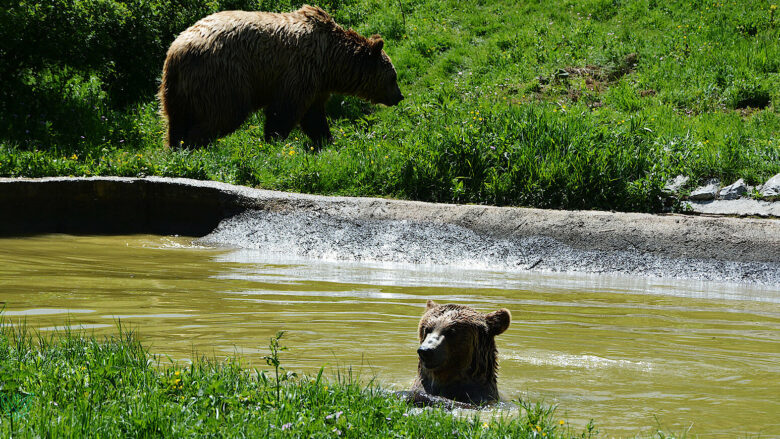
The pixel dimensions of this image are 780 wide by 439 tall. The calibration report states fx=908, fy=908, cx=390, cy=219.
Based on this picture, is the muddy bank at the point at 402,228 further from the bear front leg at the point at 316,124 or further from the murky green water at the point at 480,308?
the bear front leg at the point at 316,124

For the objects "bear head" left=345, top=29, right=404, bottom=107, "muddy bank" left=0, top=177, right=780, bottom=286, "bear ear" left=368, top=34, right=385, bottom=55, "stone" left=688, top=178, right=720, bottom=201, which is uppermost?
"bear ear" left=368, top=34, right=385, bottom=55

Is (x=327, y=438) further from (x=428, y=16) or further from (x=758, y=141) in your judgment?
(x=428, y=16)

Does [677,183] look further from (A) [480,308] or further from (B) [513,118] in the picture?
(A) [480,308]

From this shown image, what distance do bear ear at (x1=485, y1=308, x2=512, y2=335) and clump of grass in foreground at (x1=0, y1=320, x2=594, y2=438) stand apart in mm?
903

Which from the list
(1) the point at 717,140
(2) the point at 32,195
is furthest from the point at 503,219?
(2) the point at 32,195

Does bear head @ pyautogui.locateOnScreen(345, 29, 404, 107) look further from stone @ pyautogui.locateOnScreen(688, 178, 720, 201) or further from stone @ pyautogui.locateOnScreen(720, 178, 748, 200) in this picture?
stone @ pyautogui.locateOnScreen(720, 178, 748, 200)

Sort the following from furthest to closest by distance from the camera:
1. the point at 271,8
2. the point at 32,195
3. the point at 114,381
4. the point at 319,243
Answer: the point at 271,8 → the point at 32,195 → the point at 319,243 → the point at 114,381

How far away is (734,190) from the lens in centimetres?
998

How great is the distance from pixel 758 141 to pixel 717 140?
19.9 inches

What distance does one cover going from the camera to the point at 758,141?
1102 cm

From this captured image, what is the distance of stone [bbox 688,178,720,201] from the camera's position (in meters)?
10.2

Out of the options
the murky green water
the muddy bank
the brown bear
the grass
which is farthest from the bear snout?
the brown bear

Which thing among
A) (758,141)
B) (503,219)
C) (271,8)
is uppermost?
(271,8)

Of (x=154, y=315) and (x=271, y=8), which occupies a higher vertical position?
(x=271, y=8)
